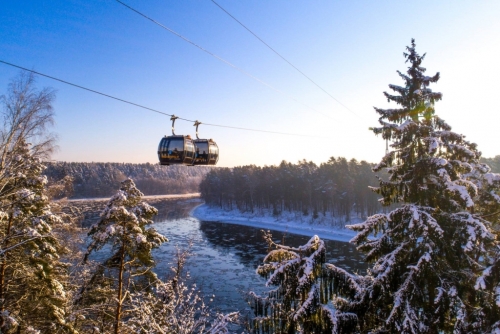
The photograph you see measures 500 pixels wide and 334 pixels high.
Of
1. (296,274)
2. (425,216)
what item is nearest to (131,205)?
(296,274)

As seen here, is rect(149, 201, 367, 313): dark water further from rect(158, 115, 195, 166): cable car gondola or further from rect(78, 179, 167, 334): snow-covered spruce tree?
rect(158, 115, 195, 166): cable car gondola

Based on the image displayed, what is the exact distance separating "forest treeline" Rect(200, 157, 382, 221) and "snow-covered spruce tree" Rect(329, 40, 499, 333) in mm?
47798

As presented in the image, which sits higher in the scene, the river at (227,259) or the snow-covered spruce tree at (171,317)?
the snow-covered spruce tree at (171,317)

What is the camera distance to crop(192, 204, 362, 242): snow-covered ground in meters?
49.1

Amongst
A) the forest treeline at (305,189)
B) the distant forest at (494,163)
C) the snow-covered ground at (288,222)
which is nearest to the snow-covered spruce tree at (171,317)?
the snow-covered ground at (288,222)

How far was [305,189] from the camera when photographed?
198 feet

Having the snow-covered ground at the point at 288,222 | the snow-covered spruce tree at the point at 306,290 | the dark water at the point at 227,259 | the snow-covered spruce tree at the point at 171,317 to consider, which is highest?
the snow-covered spruce tree at the point at 306,290

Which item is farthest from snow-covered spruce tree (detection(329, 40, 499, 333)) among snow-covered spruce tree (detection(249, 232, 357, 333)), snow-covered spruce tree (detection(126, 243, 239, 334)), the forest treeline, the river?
the forest treeline

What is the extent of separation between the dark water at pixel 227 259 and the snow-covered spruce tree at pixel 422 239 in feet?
22.4

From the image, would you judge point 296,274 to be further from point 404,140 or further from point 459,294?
point 404,140

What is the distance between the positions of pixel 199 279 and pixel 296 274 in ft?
70.1

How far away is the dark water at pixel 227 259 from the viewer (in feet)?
74.9

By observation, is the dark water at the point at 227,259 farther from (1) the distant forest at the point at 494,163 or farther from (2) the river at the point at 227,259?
(1) the distant forest at the point at 494,163

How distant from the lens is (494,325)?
550 centimetres
